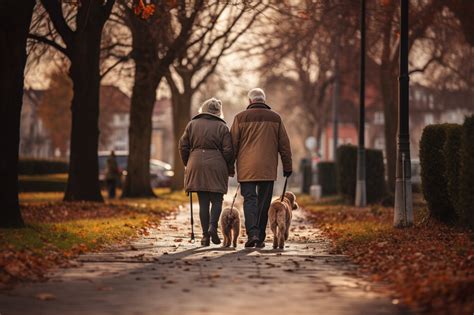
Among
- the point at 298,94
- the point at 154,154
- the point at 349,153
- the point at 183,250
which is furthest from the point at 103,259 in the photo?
the point at 154,154

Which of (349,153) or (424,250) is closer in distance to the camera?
(424,250)

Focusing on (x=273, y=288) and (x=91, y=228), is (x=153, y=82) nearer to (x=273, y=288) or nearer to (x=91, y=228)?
(x=91, y=228)

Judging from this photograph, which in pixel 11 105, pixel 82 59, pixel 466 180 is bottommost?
pixel 466 180

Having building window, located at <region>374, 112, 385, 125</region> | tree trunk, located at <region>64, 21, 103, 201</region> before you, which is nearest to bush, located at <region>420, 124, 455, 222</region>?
tree trunk, located at <region>64, 21, 103, 201</region>

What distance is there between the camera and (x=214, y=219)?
1511 centimetres

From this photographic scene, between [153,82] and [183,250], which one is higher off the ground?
[153,82]

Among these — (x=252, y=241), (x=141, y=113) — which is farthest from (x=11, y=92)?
(x=141, y=113)

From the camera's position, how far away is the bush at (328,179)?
43469 mm

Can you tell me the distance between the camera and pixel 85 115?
26.8m

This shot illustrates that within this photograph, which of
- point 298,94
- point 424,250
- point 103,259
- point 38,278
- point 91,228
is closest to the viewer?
point 38,278

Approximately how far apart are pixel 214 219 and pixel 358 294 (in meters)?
5.71

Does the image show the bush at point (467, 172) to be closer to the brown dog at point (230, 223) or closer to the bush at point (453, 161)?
the bush at point (453, 161)

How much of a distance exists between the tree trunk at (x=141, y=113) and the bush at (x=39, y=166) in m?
15.1

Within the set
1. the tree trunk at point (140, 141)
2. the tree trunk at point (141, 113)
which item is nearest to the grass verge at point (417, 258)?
the tree trunk at point (141, 113)
